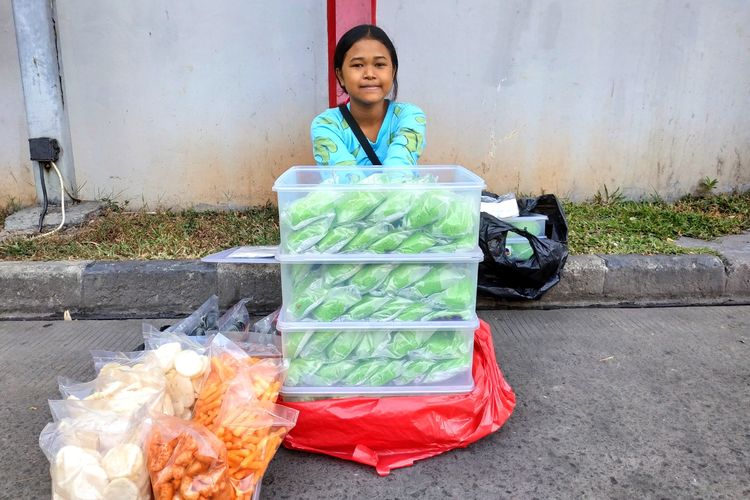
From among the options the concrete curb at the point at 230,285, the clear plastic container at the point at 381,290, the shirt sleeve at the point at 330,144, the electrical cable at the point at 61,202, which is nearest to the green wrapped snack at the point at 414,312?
the clear plastic container at the point at 381,290

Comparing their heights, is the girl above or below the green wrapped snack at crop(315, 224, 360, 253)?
above

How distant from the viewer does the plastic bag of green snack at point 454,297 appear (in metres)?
1.90

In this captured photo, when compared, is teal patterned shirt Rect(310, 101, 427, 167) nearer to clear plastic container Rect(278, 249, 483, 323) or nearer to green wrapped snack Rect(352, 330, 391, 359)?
clear plastic container Rect(278, 249, 483, 323)

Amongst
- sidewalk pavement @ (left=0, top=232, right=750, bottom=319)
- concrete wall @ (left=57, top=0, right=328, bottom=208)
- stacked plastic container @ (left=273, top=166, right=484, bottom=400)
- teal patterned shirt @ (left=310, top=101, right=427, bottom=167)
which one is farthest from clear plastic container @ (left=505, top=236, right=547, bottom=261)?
concrete wall @ (left=57, top=0, right=328, bottom=208)

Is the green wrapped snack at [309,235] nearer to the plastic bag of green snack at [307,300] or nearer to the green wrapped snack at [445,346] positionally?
→ the plastic bag of green snack at [307,300]

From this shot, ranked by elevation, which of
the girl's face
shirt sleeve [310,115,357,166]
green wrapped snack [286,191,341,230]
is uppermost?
the girl's face

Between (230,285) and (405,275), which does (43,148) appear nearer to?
(230,285)

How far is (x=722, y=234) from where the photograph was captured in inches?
153

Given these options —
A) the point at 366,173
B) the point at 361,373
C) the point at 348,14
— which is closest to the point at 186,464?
the point at 361,373

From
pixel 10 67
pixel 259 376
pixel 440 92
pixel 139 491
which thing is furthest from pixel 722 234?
pixel 10 67

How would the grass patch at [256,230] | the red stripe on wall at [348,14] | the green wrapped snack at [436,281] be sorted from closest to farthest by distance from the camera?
the green wrapped snack at [436,281], the red stripe on wall at [348,14], the grass patch at [256,230]

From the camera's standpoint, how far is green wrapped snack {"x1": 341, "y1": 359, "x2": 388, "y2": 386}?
193cm

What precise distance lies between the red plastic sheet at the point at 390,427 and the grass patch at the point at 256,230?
1.75 m

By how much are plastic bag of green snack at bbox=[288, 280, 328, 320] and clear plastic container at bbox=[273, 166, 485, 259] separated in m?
0.14
